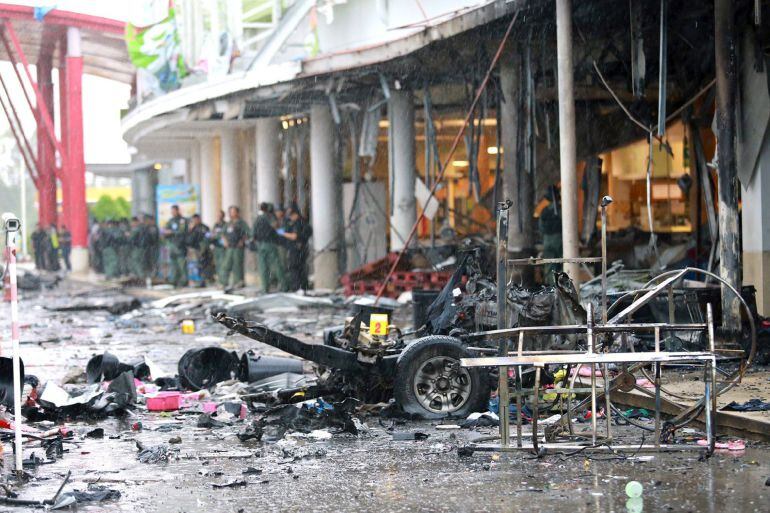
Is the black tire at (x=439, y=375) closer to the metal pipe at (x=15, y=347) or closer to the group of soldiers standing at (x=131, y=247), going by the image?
the metal pipe at (x=15, y=347)

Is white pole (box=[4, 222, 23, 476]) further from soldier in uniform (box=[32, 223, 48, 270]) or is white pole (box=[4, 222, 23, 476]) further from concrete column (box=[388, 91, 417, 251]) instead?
soldier in uniform (box=[32, 223, 48, 270])

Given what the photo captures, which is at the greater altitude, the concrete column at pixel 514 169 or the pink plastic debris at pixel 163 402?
the concrete column at pixel 514 169

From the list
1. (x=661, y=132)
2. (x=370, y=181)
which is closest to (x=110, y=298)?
(x=370, y=181)

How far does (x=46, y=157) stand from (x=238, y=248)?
26758 mm

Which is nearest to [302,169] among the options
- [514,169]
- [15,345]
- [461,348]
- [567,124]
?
[514,169]

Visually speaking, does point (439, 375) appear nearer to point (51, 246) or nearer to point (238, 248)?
point (238, 248)

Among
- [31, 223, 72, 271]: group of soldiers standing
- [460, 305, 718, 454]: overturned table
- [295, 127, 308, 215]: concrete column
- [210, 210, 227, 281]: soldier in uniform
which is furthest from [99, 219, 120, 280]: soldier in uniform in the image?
[460, 305, 718, 454]: overturned table

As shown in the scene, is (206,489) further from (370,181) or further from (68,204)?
(68,204)

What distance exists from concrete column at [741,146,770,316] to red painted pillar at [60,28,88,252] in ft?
112

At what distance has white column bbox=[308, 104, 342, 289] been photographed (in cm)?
2714

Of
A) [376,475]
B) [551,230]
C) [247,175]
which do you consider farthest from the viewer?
[247,175]

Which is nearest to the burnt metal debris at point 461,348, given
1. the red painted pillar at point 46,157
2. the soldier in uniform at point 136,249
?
the soldier in uniform at point 136,249

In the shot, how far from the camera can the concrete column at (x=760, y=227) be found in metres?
13.4

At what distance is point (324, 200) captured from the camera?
89.8 ft
